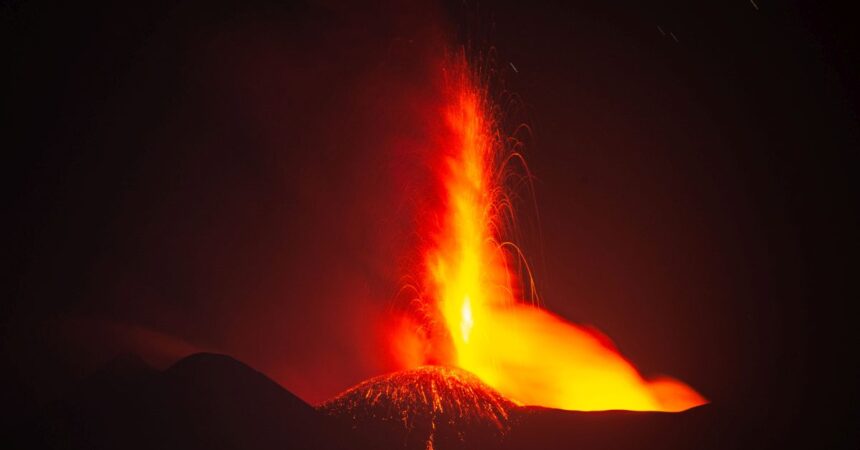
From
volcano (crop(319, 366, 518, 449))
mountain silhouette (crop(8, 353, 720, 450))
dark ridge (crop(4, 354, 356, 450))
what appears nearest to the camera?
dark ridge (crop(4, 354, 356, 450))

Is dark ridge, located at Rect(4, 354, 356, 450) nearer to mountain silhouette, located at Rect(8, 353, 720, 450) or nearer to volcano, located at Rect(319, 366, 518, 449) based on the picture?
mountain silhouette, located at Rect(8, 353, 720, 450)

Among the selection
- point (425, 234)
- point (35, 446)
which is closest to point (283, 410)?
point (35, 446)

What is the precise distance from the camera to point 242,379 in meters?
22.1

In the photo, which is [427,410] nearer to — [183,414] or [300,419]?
[300,419]

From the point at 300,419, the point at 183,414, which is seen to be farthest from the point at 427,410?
the point at 183,414

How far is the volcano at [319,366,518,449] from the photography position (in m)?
20.9

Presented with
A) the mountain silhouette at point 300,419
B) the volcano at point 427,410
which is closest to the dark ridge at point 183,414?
the mountain silhouette at point 300,419

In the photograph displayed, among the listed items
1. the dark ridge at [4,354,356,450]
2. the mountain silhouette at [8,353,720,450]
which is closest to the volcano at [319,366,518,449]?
the mountain silhouette at [8,353,720,450]

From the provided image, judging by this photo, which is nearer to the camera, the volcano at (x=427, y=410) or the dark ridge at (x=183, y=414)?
the dark ridge at (x=183, y=414)

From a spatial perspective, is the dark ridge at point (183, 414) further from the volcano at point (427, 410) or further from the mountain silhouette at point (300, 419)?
the volcano at point (427, 410)

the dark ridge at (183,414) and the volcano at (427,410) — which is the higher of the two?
the volcano at (427,410)

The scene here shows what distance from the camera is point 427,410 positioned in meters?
22.0

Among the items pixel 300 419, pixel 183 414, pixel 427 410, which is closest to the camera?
pixel 183 414

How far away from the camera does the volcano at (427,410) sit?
20922mm
